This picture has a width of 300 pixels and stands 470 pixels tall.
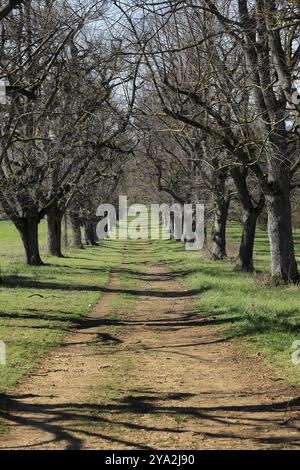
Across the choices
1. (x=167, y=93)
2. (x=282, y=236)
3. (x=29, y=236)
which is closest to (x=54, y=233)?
(x=29, y=236)

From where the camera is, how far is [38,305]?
1501 cm

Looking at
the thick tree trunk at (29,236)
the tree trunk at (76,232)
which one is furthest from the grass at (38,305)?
the tree trunk at (76,232)

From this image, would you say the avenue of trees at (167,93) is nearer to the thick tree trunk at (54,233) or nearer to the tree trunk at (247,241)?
the tree trunk at (247,241)

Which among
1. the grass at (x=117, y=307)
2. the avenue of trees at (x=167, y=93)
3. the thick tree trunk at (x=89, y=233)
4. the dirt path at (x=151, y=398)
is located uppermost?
the avenue of trees at (x=167, y=93)

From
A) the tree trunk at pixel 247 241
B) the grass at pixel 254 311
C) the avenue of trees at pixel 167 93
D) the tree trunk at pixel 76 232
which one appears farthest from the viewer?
the tree trunk at pixel 76 232

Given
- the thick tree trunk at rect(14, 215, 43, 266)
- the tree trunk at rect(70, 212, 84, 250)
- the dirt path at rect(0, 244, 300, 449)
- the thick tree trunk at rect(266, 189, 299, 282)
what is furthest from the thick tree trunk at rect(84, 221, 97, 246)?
the dirt path at rect(0, 244, 300, 449)

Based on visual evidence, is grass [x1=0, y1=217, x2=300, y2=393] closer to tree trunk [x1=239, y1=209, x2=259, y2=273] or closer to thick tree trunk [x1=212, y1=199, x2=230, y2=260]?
tree trunk [x1=239, y1=209, x2=259, y2=273]

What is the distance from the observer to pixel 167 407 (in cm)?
698

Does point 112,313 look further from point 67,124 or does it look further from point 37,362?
point 67,124

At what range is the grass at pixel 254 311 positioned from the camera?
946cm

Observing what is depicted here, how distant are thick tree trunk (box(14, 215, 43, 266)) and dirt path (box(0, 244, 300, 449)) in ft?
45.4

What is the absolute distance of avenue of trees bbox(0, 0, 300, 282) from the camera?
12.9 meters

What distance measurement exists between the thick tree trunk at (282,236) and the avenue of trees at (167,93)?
0.09 ft

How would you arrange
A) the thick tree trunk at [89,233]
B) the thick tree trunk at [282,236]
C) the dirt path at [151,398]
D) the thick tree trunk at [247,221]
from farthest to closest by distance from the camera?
the thick tree trunk at [89,233]
the thick tree trunk at [247,221]
the thick tree trunk at [282,236]
the dirt path at [151,398]
